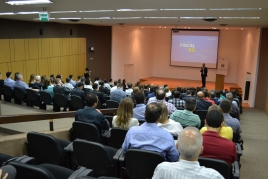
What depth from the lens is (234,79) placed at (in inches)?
760

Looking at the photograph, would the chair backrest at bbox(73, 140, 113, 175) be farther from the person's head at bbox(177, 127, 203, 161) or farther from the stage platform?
the stage platform

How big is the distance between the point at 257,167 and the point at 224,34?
52.2 feet

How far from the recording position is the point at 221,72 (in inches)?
765

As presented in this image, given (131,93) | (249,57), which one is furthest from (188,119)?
(249,57)

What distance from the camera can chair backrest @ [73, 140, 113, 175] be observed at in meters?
2.89

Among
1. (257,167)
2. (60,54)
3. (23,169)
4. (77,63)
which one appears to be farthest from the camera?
(77,63)

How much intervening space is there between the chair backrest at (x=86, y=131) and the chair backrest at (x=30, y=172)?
1.57 meters

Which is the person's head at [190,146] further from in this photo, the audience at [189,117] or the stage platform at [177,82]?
the stage platform at [177,82]

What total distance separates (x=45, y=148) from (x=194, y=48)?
1815 centimetres

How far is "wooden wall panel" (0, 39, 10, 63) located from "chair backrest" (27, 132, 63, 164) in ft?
27.8

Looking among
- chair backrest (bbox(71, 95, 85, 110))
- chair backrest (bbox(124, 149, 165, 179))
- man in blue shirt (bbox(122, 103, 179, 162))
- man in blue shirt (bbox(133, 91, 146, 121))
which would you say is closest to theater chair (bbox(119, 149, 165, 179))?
chair backrest (bbox(124, 149, 165, 179))

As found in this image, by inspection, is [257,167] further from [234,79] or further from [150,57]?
[150,57]

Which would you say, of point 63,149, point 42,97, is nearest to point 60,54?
point 42,97

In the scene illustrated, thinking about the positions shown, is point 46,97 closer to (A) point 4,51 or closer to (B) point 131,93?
(B) point 131,93
